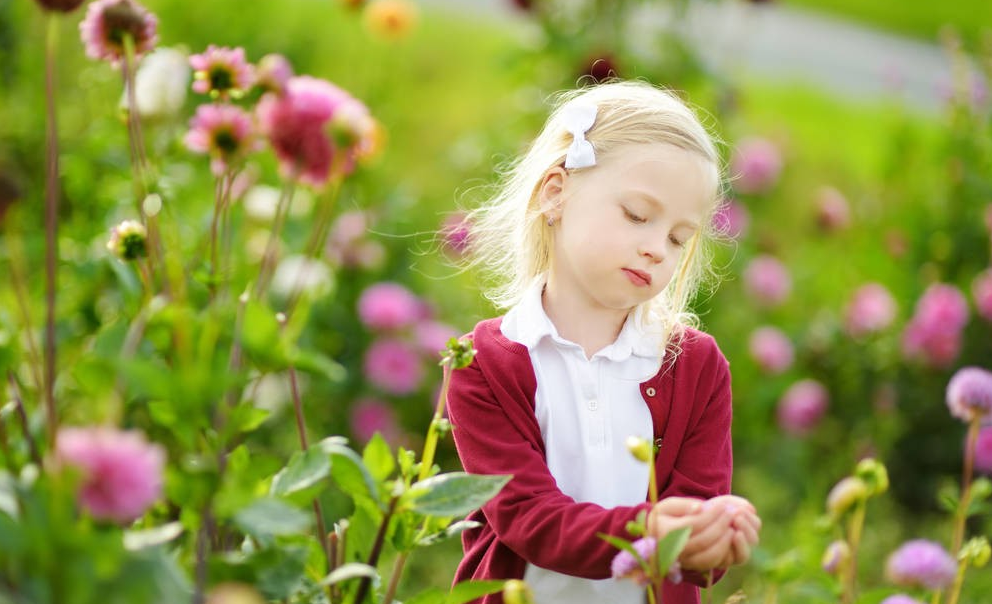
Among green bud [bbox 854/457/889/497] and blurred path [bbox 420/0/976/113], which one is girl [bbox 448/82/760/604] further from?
blurred path [bbox 420/0/976/113]

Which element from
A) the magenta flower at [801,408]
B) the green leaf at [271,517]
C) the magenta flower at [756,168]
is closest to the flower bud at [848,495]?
the green leaf at [271,517]

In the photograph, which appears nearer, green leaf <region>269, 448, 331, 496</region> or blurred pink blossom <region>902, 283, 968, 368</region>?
green leaf <region>269, 448, 331, 496</region>

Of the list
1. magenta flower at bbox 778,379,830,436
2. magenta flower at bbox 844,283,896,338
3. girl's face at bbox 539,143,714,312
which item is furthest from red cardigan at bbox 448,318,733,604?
magenta flower at bbox 844,283,896,338

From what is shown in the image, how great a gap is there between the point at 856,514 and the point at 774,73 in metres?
5.47

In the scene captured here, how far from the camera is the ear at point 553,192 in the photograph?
53.1 inches

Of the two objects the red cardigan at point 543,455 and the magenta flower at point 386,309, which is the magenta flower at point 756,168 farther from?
the red cardigan at point 543,455

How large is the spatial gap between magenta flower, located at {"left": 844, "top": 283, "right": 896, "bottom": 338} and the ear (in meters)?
1.96

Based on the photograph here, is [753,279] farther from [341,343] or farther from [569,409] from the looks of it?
[569,409]

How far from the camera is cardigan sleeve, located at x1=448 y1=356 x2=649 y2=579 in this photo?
117 centimetres

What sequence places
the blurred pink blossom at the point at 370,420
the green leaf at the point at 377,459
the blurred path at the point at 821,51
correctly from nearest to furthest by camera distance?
the green leaf at the point at 377,459, the blurred pink blossom at the point at 370,420, the blurred path at the point at 821,51

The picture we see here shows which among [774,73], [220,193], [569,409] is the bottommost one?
[774,73]

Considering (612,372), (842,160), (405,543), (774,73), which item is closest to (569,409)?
(612,372)

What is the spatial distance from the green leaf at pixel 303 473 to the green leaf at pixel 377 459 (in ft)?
0.18

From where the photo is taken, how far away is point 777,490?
2898mm
